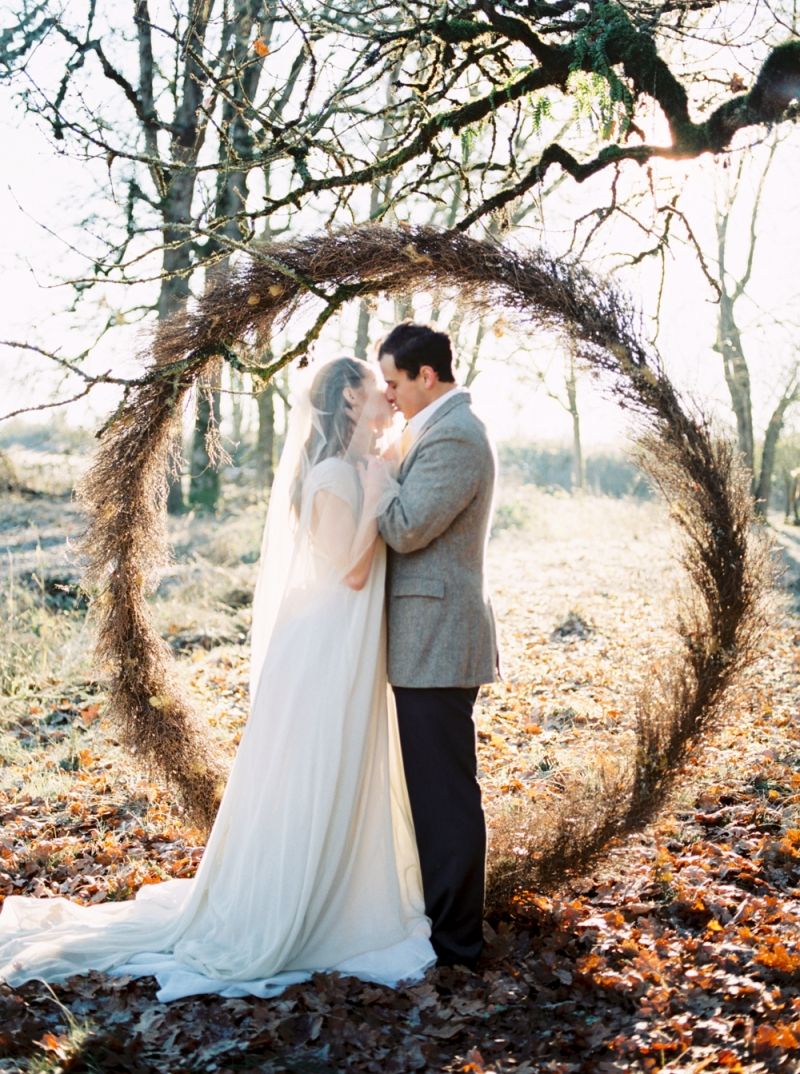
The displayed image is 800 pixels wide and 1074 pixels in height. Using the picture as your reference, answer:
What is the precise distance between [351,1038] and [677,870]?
2.10 meters

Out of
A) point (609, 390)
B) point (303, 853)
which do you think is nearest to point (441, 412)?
point (609, 390)

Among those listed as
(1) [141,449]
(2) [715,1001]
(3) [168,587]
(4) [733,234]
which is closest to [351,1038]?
(2) [715,1001]

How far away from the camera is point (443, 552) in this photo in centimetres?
399

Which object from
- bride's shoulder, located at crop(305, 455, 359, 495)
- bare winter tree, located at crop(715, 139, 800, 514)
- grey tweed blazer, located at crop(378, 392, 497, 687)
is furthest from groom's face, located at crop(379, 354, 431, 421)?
bare winter tree, located at crop(715, 139, 800, 514)

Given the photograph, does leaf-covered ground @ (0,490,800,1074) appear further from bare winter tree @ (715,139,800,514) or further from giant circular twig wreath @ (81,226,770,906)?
bare winter tree @ (715,139,800,514)

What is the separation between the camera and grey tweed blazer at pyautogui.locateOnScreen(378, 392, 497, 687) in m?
3.87

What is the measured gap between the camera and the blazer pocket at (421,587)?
3965 millimetres

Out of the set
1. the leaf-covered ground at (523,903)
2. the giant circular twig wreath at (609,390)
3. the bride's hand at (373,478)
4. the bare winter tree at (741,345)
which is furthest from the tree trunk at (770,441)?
the bride's hand at (373,478)

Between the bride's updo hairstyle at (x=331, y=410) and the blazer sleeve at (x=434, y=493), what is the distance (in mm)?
327

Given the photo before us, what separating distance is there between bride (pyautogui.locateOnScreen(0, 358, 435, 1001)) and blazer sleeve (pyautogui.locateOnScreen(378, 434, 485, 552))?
86 millimetres

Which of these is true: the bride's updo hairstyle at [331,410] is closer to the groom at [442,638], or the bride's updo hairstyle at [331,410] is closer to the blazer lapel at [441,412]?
the groom at [442,638]

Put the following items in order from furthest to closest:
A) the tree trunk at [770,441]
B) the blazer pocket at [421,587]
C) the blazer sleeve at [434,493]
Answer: the tree trunk at [770,441], the blazer pocket at [421,587], the blazer sleeve at [434,493]

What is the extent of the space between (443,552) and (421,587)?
16 centimetres

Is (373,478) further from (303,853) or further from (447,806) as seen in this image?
(303,853)
